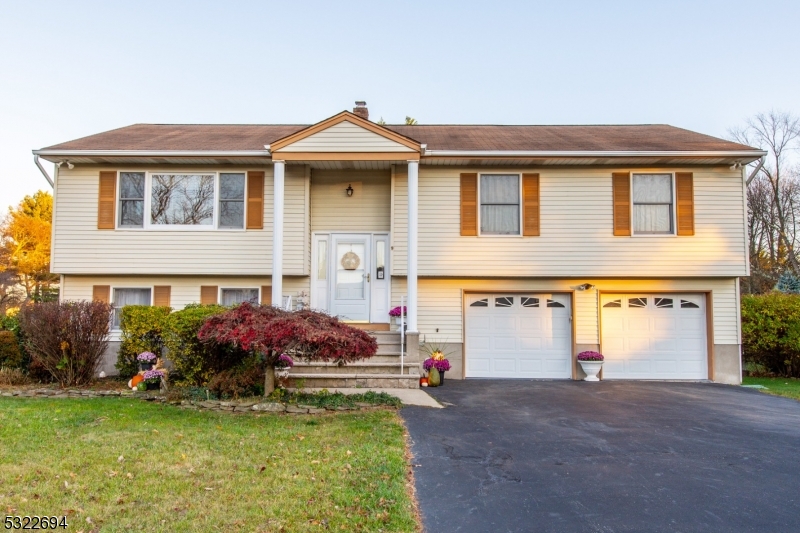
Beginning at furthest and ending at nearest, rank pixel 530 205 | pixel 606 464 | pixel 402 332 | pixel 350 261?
pixel 350 261, pixel 530 205, pixel 402 332, pixel 606 464

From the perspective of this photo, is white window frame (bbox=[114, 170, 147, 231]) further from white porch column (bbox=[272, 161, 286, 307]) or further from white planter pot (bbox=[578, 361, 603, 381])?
white planter pot (bbox=[578, 361, 603, 381])

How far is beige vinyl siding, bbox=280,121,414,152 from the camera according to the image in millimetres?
9859

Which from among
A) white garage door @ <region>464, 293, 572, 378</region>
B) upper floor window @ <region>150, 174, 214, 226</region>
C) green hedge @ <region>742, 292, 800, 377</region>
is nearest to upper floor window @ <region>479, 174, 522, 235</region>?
white garage door @ <region>464, 293, 572, 378</region>

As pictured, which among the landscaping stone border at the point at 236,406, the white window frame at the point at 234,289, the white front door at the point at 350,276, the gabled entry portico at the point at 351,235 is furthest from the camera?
the white front door at the point at 350,276

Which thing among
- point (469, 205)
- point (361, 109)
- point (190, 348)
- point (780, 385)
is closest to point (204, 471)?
point (190, 348)

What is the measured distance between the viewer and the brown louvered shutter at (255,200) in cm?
1070

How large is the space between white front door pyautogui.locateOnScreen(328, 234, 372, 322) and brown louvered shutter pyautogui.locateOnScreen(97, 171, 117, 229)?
15.7 ft

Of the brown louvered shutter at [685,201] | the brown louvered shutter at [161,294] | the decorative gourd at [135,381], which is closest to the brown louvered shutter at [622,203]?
Result: the brown louvered shutter at [685,201]

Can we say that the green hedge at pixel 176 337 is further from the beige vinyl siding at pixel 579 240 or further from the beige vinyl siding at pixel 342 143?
the beige vinyl siding at pixel 579 240

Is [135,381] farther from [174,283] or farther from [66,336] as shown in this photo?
[174,283]

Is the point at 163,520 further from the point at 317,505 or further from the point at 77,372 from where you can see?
the point at 77,372

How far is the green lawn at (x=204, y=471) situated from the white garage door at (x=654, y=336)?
6596 millimetres

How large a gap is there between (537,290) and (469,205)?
238 centimetres

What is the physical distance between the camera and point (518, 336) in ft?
35.8
